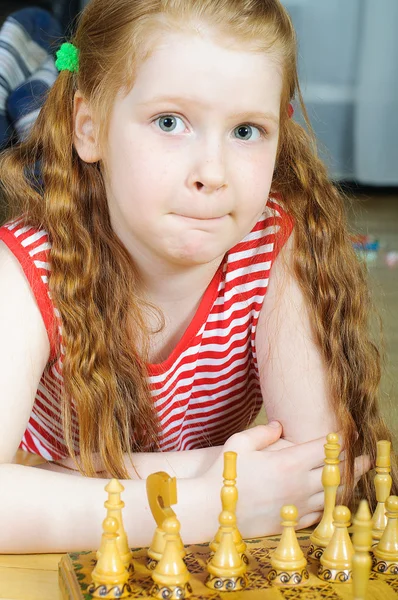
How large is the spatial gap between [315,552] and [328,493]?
0.06 meters

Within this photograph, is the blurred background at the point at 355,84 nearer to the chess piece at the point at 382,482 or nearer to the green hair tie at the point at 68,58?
the green hair tie at the point at 68,58

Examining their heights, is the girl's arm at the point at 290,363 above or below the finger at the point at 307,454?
above

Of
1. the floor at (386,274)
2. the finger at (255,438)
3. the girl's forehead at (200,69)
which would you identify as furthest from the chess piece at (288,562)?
the floor at (386,274)

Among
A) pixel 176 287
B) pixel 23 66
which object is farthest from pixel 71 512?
pixel 23 66

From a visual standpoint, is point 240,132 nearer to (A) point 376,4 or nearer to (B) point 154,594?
(B) point 154,594

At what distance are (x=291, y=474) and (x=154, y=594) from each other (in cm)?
31

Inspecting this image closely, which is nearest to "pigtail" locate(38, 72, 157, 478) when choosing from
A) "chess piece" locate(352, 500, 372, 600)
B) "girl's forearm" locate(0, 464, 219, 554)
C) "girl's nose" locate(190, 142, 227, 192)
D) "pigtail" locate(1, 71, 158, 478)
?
"pigtail" locate(1, 71, 158, 478)

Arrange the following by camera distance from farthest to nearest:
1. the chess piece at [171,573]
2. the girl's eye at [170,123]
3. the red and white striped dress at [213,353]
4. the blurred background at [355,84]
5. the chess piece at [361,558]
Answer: the blurred background at [355,84], the red and white striped dress at [213,353], the girl's eye at [170,123], the chess piece at [171,573], the chess piece at [361,558]

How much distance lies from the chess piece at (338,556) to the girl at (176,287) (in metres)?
0.17

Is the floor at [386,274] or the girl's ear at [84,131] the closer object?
the girl's ear at [84,131]

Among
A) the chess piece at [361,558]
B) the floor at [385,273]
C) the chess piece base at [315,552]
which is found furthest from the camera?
the floor at [385,273]

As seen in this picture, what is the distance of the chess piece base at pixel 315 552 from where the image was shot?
1.00 m

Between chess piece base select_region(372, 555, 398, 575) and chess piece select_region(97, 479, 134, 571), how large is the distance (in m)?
0.24

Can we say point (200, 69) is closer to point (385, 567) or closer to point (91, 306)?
point (91, 306)
